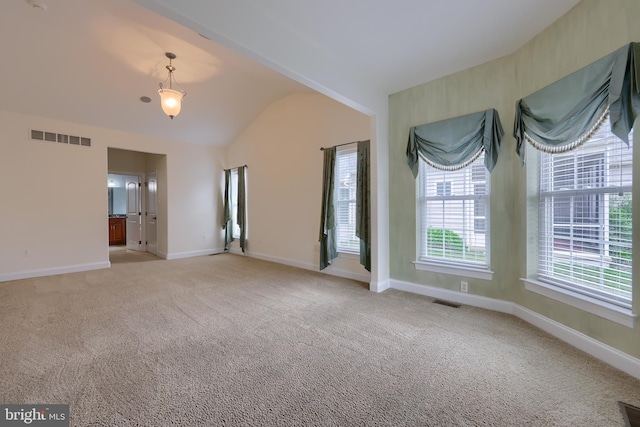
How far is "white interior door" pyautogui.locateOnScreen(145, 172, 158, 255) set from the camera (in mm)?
6836

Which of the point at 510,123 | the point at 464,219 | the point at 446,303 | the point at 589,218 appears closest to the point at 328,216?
the point at 464,219

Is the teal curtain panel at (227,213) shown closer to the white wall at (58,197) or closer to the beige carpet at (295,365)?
the white wall at (58,197)

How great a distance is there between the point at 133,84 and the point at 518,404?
241 inches

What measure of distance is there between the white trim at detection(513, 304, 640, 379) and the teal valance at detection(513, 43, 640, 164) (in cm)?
154

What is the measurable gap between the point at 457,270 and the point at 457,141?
1.56m

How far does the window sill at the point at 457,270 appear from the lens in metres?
3.10

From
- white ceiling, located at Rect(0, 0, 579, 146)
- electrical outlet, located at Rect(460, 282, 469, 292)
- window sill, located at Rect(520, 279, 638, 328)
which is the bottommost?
electrical outlet, located at Rect(460, 282, 469, 292)

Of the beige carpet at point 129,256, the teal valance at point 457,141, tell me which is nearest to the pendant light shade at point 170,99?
the teal valance at point 457,141

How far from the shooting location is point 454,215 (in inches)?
133

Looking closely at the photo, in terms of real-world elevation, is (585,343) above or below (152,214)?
below

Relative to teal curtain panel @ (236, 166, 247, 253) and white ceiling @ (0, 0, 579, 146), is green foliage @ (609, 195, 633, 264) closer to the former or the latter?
white ceiling @ (0, 0, 579, 146)

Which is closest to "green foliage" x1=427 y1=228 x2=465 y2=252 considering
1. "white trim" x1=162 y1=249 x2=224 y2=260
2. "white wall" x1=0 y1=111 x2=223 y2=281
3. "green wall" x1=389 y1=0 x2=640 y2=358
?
"green wall" x1=389 y1=0 x2=640 y2=358

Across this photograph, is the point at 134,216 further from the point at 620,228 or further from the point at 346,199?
the point at 620,228

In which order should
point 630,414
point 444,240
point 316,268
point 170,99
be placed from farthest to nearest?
point 316,268, point 170,99, point 444,240, point 630,414
